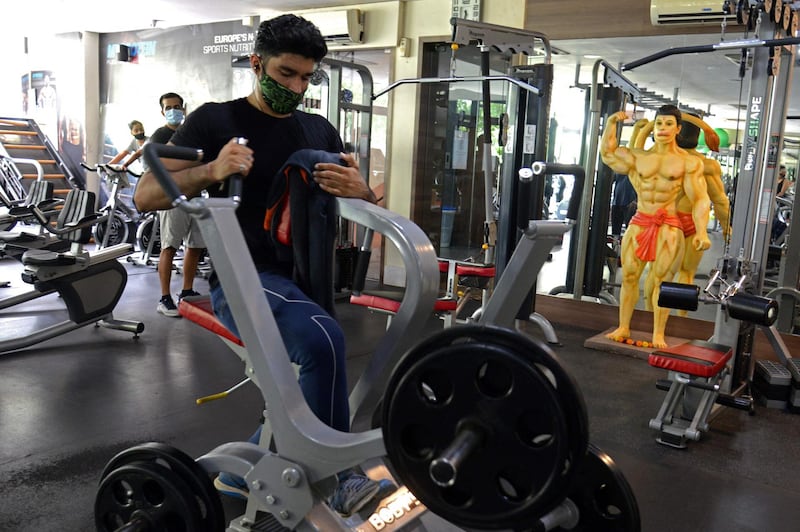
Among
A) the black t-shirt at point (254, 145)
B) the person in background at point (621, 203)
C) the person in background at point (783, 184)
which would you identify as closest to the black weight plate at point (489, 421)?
the black t-shirt at point (254, 145)

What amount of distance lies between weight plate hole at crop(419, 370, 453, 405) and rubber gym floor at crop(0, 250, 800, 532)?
88 cm

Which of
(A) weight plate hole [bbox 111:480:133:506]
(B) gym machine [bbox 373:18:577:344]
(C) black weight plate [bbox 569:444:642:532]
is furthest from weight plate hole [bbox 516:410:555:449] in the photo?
(B) gym machine [bbox 373:18:577:344]

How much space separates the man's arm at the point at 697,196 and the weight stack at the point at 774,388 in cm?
84

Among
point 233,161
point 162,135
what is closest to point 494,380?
point 233,161

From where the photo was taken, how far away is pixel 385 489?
174 centimetres

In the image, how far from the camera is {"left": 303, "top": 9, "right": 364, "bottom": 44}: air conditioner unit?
6535mm

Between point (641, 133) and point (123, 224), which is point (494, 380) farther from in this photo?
point (123, 224)

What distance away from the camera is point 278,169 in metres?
1.94

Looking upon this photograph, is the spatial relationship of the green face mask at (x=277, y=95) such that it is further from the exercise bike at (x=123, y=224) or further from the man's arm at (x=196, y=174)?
the exercise bike at (x=123, y=224)

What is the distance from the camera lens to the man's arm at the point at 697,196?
428 cm

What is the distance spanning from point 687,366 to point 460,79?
2612mm

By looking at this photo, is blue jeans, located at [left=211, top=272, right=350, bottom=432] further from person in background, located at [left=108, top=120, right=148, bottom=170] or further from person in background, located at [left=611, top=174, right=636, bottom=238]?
person in background, located at [left=108, top=120, right=148, bottom=170]

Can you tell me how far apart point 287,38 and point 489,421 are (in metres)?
1.12

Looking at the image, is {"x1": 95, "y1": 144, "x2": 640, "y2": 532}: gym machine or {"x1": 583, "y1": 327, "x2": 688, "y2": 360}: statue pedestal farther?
{"x1": 583, "y1": 327, "x2": 688, "y2": 360}: statue pedestal
